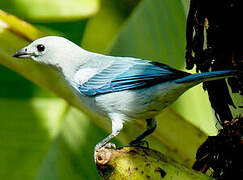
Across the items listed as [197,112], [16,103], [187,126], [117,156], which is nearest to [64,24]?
[16,103]

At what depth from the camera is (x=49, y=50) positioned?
1.84m

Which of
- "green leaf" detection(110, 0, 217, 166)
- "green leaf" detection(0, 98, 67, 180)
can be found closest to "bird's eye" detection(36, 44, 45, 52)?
"green leaf" detection(110, 0, 217, 166)

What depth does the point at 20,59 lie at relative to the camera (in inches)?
77.3

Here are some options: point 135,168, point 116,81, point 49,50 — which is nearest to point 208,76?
point 135,168

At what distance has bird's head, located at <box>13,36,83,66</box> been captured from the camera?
6.00ft

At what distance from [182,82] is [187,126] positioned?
0.36m

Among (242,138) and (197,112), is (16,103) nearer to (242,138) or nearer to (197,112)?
(197,112)

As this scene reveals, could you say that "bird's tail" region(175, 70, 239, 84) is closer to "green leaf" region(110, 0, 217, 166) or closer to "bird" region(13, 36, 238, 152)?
"bird" region(13, 36, 238, 152)

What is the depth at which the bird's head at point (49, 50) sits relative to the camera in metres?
1.83

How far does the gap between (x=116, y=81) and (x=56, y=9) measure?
3.45 feet

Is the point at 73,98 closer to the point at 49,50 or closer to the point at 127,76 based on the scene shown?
the point at 49,50

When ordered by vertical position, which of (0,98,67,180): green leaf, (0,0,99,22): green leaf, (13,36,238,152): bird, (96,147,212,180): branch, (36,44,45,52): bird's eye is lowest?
(0,98,67,180): green leaf

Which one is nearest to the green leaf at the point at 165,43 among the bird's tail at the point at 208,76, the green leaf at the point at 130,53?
the green leaf at the point at 130,53

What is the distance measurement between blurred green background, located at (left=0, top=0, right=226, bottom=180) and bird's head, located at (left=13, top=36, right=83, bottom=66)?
0.10m
